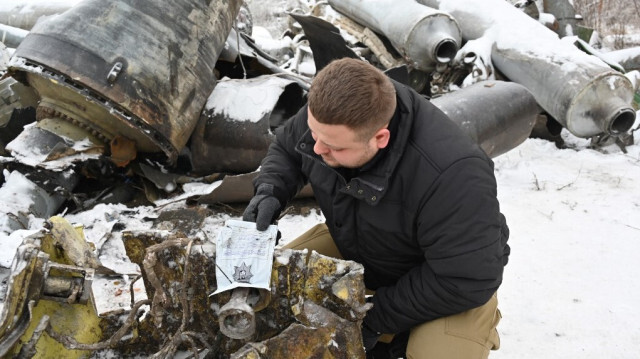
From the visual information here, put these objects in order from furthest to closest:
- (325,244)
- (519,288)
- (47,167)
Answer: (47,167) → (519,288) → (325,244)

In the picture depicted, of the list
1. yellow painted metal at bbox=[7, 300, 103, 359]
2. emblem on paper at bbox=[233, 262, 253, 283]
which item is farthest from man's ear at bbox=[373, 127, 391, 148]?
yellow painted metal at bbox=[7, 300, 103, 359]

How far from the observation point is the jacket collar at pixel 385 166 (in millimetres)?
1716

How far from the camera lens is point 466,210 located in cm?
161

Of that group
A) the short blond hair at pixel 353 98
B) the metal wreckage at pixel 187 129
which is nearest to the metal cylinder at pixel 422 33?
the metal wreckage at pixel 187 129

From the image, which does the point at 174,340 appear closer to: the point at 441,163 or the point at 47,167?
the point at 441,163

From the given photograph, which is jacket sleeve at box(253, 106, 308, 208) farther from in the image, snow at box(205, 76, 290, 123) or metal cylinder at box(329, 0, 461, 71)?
metal cylinder at box(329, 0, 461, 71)

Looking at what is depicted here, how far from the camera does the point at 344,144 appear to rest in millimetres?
1668

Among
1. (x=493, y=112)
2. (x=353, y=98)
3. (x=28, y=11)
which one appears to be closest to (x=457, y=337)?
(x=353, y=98)

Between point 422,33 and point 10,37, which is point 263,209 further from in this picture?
point 10,37

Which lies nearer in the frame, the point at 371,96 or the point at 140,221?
the point at 371,96

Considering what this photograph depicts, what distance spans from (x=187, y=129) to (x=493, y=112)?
2.56m

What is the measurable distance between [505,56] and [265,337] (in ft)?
14.9

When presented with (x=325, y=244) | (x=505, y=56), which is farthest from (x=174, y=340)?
(x=505, y=56)

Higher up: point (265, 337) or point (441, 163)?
point (441, 163)
